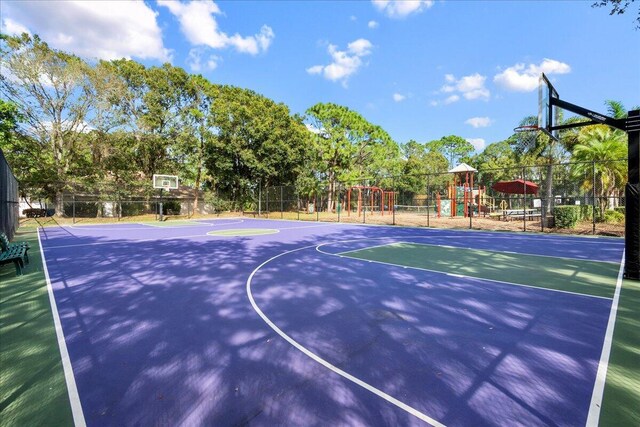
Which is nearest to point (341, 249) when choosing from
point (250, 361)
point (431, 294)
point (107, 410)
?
point (431, 294)

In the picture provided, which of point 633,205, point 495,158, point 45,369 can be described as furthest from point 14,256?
point 495,158

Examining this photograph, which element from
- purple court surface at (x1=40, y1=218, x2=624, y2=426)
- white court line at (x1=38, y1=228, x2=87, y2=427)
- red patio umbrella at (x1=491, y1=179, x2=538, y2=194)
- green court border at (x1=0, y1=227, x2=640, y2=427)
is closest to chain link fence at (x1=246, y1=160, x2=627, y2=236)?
red patio umbrella at (x1=491, y1=179, x2=538, y2=194)

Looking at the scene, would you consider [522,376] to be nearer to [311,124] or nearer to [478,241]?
[478,241]

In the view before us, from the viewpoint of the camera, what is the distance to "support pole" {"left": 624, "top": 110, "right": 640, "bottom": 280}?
248 inches

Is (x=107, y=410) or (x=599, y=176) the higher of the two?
(x=599, y=176)

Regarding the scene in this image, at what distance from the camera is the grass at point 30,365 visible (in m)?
2.47

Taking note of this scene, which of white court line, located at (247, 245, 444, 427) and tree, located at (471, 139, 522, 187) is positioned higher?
tree, located at (471, 139, 522, 187)

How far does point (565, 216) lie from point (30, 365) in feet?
64.1

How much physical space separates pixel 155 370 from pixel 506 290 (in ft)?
18.6

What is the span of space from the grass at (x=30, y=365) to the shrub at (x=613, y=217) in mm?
21810

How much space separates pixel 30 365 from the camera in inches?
127

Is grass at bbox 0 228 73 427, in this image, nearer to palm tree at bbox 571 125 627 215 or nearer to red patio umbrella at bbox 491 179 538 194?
palm tree at bbox 571 125 627 215

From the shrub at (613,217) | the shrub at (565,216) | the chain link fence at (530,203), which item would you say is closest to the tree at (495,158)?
the chain link fence at (530,203)

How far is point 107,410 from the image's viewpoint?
2479 mm
